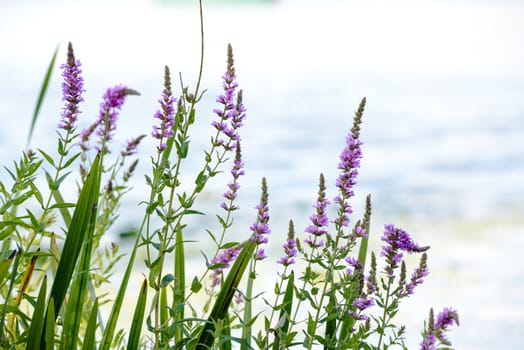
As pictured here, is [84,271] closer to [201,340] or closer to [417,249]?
[201,340]

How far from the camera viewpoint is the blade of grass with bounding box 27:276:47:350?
2.00 m

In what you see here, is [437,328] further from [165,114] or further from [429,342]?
[165,114]

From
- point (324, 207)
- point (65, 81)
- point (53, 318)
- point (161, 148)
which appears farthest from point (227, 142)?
point (53, 318)

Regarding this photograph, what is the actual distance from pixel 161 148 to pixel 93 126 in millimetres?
543

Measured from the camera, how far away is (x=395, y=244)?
6.72ft

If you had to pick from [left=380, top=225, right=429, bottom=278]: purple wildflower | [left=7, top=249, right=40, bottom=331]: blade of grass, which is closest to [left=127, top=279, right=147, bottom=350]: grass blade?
[left=7, top=249, right=40, bottom=331]: blade of grass

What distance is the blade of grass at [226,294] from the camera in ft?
7.20

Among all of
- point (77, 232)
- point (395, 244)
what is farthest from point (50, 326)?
point (395, 244)

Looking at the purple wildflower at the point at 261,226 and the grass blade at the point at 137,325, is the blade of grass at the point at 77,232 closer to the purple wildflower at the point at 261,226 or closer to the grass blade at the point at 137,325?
the grass blade at the point at 137,325

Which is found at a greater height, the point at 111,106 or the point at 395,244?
the point at 111,106

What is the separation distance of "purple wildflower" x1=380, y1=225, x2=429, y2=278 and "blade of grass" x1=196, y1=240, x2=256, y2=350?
391mm

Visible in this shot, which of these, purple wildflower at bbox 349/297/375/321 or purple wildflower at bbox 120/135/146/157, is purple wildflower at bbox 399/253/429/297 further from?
purple wildflower at bbox 120/135/146/157

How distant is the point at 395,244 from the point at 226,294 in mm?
514

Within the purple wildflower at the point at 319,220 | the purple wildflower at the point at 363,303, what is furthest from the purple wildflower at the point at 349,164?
the purple wildflower at the point at 363,303
